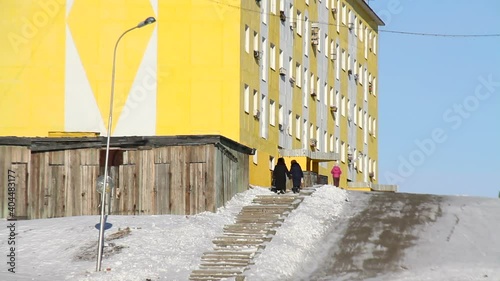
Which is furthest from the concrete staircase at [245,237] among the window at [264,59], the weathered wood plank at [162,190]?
the window at [264,59]

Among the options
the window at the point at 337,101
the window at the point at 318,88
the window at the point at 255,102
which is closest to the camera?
the window at the point at 255,102

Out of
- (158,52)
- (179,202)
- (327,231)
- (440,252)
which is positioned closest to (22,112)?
(158,52)

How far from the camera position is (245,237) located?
137 ft

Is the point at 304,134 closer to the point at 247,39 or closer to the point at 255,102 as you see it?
the point at 255,102

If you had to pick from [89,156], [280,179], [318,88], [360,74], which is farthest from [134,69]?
[360,74]

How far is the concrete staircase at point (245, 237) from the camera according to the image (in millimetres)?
37312

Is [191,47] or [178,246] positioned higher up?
[191,47]

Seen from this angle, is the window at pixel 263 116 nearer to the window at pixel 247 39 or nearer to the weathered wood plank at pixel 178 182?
the window at pixel 247 39

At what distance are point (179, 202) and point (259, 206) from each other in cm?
315

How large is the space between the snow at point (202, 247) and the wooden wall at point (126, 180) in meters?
0.98

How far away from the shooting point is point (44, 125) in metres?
58.4

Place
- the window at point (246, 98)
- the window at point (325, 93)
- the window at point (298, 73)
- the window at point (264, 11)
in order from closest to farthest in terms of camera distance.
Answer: the window at point (246, 98) < the window at point (264, 11) < the window at point (298, 73) < the window at point (325, 93)

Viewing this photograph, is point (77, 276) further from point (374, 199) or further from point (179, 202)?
point (374, 199)

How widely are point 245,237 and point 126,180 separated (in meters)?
6.85
